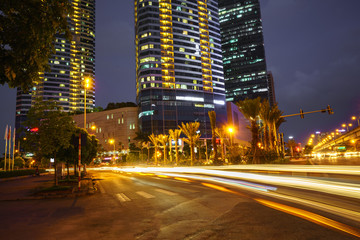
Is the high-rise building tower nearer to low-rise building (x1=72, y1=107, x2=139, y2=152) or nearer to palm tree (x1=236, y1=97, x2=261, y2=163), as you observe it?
low-rise building (x1=72, y1=107, x2=139, y2=152)

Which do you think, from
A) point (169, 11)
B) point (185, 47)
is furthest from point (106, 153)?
point (169, 11)

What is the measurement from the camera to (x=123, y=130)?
4860 inches

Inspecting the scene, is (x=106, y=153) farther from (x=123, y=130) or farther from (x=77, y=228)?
(x=77, y=228)

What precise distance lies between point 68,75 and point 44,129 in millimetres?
185066

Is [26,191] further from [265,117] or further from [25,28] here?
[265,117]

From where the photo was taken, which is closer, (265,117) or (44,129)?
(44,129)

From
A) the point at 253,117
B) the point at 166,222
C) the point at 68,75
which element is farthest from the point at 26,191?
the point at 68,75

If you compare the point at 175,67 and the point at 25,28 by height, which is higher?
the point at 175,67

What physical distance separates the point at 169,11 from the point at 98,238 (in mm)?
136157

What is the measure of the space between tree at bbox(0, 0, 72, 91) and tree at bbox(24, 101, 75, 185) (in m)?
9.52

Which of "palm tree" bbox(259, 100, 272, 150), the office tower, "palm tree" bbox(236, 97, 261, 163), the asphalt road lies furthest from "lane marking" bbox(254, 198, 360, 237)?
the office tower

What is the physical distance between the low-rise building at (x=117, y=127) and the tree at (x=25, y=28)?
11326cm

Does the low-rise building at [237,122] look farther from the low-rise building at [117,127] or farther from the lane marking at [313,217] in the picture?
the lane marking at [313,217]

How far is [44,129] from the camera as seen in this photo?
14805 millimetres
